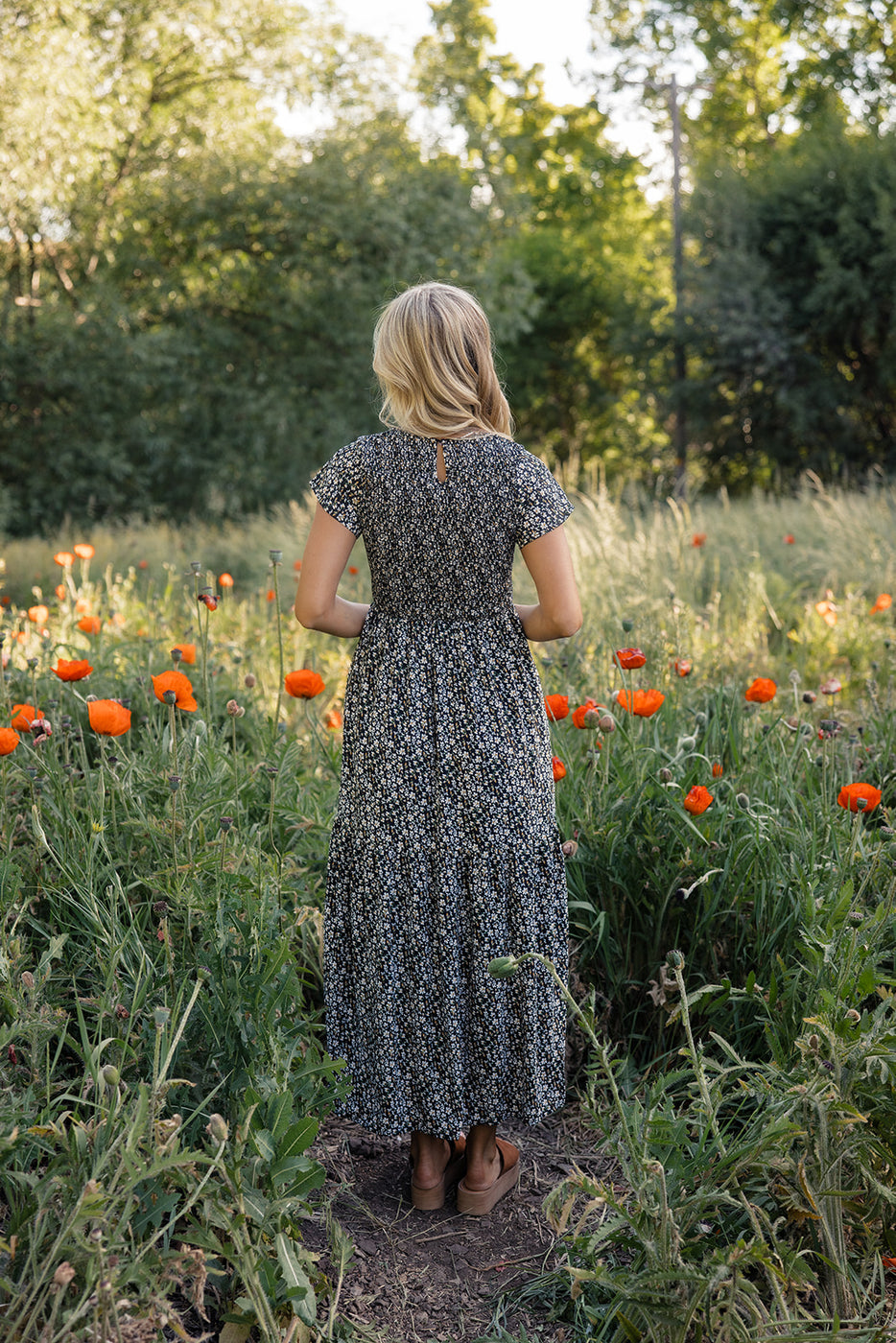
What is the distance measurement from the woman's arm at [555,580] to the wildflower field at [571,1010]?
37cm

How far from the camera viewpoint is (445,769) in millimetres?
2064

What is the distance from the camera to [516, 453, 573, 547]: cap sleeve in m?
2.01

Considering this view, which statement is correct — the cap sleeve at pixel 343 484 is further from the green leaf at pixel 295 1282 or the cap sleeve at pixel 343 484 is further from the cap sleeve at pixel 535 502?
the green leaf at pixel 295 1282

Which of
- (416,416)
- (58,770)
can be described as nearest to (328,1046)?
(58,770)

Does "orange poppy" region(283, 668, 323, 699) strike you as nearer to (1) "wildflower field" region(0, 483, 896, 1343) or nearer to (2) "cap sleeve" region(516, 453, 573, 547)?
(1) "wildflower field" region(0, 483, 896, 1343)

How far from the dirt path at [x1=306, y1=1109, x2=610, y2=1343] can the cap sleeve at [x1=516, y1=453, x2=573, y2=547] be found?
1214 mm

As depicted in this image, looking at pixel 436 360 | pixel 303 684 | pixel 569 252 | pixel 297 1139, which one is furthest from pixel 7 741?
pixel 569 252

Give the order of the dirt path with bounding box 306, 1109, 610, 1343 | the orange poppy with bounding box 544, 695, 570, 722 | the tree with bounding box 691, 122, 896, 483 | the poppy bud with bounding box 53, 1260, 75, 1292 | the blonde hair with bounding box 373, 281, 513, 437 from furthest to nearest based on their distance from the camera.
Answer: the tree with bounding box 691, 122, 896, 483, the orange poppy with bounding box 544, 695, 570, 722, the blonde hair with bounding box 373, 281, 513, 437, the dirt path with bounding box 306, 1109, 610, 1343, the poppy bud with bounding box 53, 1260, 75, 1292

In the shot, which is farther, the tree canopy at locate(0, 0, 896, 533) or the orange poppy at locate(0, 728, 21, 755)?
the tree canopy at locate(0, 0, 896, 533)

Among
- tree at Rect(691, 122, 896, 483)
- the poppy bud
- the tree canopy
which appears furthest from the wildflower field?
tree at Rect(691, 122, 896, 483)

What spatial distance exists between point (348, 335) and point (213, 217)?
2.31 metres

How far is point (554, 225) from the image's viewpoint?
2595cm

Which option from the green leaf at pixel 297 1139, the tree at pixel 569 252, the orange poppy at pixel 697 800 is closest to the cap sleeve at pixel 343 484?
the orange poppy at pixel 697 800

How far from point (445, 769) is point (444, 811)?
8 cm
